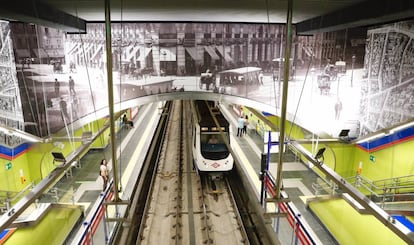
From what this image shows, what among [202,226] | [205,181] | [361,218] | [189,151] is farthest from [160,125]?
[361,218]

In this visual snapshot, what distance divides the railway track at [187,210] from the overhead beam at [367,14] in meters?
4.50

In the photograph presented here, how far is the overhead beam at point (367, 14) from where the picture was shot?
4.04m

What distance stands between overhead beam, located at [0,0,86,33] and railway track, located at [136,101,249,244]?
4.49m

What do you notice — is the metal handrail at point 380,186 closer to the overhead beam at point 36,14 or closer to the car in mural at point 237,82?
the car in mural at point 237,82

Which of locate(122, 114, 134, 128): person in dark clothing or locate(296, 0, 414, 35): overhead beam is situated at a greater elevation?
locate(296, 0, 414, 35): overhead beam

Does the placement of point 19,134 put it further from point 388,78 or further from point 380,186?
point 388,78

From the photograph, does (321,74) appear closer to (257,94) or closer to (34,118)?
(257,94)

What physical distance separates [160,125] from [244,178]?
318 inches

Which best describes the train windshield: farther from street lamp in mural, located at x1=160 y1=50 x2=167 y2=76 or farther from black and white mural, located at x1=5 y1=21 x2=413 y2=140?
street lamp in mural, located at x1=160 y1=50 x2=167 y2=76

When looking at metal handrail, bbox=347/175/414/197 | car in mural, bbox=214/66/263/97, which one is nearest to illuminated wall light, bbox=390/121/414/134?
metal handrail, bbox=347/175/414/197

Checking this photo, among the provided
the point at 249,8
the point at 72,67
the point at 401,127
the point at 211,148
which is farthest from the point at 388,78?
the point at 72,67

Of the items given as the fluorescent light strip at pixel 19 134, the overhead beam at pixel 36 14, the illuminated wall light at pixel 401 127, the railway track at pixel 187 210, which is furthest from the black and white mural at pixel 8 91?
the illuminated wall light at pixel 401 127

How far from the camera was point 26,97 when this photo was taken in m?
5.90

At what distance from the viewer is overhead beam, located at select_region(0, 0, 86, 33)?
13.9 feet
